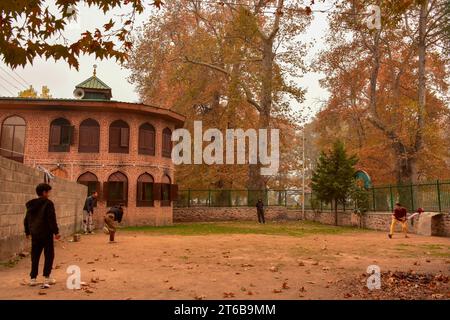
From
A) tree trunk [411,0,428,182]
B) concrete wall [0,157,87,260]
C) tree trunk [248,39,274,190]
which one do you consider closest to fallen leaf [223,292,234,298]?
concrete wall [0,157,87,260]

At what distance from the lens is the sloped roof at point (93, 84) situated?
92.6 feet

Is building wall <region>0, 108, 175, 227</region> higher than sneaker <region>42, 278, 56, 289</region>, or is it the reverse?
building wall <region>0, 108, 175, 227</region>

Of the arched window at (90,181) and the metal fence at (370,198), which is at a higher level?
the arched window at (90,181)

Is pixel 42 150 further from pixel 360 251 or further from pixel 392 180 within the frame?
pixel 392 180

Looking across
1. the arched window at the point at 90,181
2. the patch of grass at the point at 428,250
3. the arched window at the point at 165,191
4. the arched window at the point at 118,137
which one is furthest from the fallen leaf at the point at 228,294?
the arched window at the point at 165,191

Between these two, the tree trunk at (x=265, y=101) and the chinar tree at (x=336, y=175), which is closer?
the chinar tree at (x=336, y=175)

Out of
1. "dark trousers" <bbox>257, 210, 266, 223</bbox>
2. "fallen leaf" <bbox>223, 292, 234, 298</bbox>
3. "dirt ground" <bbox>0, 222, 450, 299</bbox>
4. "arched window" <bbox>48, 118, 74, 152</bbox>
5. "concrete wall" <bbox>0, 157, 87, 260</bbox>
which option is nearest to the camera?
"fallen leaf" <bbox>223, 292, 234, 298</bbox>

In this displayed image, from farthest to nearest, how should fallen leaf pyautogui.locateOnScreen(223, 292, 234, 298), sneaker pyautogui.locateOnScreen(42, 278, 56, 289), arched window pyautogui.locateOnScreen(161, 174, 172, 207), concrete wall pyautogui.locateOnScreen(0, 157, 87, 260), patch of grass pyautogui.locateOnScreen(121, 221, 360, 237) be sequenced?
arched window pyautogui.locateOnScreen(161, 174, 172, 207) → patch of grass pyautogui.locateOnScreen(121, 221, 360, 237) → concrete wall pyautogui.locateOnScreen(0, 157, 87, 260) → sneaker pyautogui.locateOnScreen(42, 278, 56, 289) → fallen leaf pyautogui.locateOnScreen(223, 292, 234, 298)

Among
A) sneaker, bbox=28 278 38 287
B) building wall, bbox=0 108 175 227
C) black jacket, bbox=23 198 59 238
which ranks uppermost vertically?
building wall, bbox=0 108 175 227

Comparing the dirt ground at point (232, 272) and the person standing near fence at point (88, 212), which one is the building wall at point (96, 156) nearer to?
the person standing near fence at point (88, 212)

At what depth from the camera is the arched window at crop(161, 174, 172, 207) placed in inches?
1080

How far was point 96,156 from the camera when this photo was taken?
25250 millimetres

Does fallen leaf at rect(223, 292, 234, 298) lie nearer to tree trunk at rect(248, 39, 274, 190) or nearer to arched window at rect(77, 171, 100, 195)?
arched window at rect(77, 171, 100, 195)

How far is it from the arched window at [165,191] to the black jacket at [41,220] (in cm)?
2006
